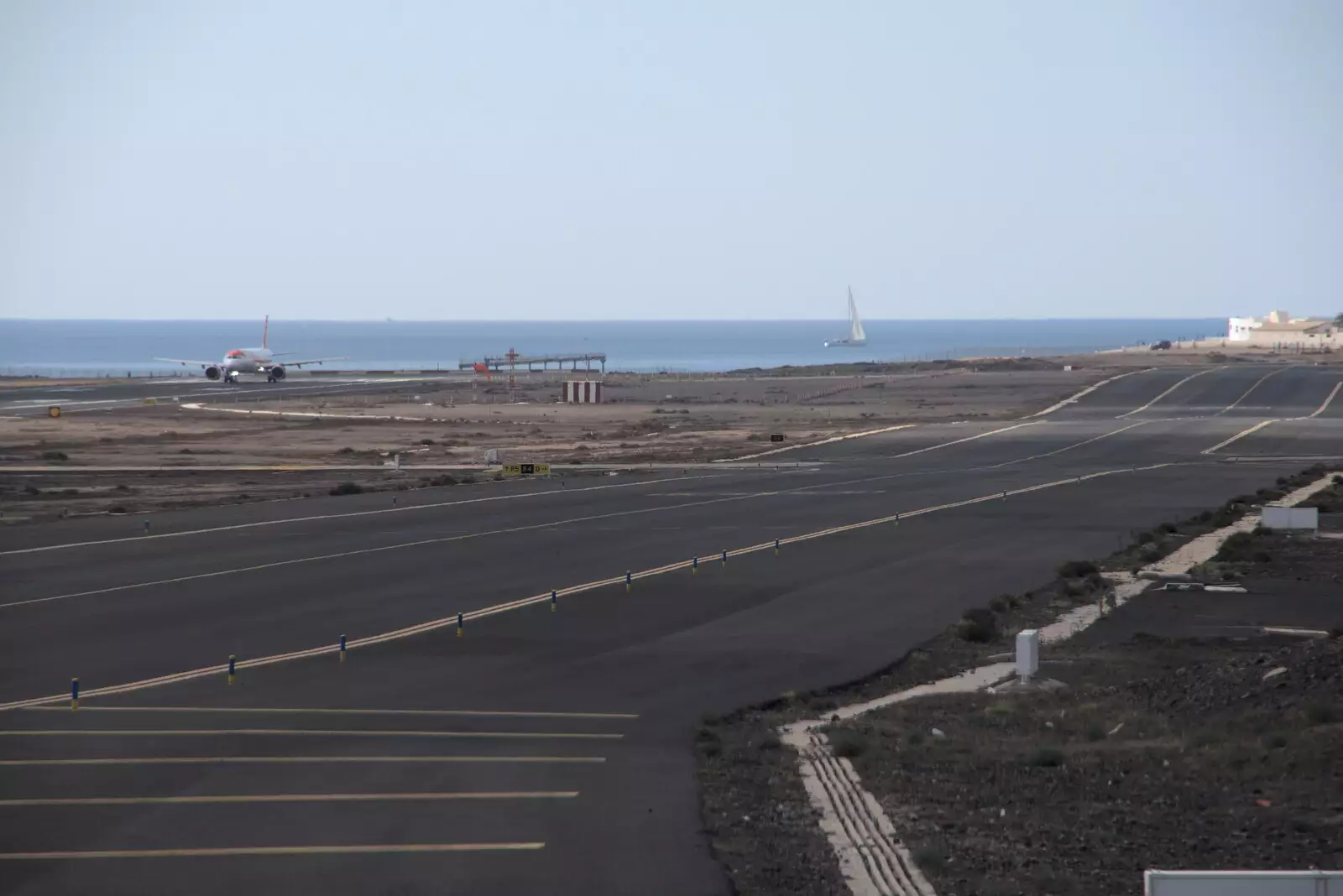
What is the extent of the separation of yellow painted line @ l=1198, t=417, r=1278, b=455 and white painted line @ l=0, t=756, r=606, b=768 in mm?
68423

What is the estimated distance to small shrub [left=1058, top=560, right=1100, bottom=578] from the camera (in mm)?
37250

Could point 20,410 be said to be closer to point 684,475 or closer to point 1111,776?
point 684,475

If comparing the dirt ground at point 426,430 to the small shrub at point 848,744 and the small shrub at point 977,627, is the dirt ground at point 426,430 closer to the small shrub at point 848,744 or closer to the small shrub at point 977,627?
the small shrub at point 977,627

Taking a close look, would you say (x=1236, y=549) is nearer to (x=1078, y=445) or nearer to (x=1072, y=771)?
(x=1072, y=771)

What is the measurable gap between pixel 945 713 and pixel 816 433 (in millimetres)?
72490

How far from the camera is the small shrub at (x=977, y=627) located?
29562 mm

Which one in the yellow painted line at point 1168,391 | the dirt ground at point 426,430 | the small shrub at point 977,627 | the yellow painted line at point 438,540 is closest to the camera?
the small shrub at point 977,627

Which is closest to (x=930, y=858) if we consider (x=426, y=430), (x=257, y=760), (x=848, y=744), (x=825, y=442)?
(x=848, y=744)

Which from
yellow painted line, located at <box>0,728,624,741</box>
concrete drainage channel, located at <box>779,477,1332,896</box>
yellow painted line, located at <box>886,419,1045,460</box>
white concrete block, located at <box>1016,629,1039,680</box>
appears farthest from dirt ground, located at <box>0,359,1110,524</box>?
white concrete block, located at <box>1016,629,1039,680</box>

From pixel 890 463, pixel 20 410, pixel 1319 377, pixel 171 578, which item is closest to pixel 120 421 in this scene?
pixel 20 410

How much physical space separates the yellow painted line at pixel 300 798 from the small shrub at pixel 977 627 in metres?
13.6

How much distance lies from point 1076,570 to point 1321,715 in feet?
57.7

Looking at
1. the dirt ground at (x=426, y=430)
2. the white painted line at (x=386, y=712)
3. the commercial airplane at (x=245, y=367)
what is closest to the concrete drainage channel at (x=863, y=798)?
the white painted line at (x=386, y=712)

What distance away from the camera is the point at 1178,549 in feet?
142
